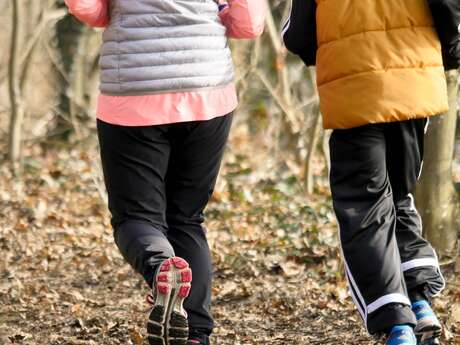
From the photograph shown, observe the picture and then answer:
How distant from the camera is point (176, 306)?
3.76 m

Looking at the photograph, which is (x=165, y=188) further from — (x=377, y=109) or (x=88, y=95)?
(x=88, y=95)

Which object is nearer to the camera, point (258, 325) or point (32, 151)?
point (258, 325)

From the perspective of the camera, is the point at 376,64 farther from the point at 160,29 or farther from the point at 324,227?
the point at 324,227

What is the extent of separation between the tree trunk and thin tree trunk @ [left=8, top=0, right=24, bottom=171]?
202 inches

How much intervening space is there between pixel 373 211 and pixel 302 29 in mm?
799

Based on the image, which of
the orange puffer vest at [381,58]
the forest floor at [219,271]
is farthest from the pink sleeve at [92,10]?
the forest floor at [219,271]

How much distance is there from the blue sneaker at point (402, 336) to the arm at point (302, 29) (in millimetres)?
1186

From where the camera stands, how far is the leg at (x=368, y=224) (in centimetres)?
378

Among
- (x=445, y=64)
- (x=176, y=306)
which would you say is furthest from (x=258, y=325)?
(x=445, y=64)

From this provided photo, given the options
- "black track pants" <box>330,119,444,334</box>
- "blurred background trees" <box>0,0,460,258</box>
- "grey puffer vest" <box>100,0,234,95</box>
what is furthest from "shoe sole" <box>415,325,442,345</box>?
"blurred background trees" <box>0,0,460,258</box>

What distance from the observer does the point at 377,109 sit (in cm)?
372

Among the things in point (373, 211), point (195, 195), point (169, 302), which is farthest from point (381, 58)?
point (169, 302)

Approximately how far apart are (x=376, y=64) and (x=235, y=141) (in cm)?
864

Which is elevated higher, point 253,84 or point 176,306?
point 176,306
